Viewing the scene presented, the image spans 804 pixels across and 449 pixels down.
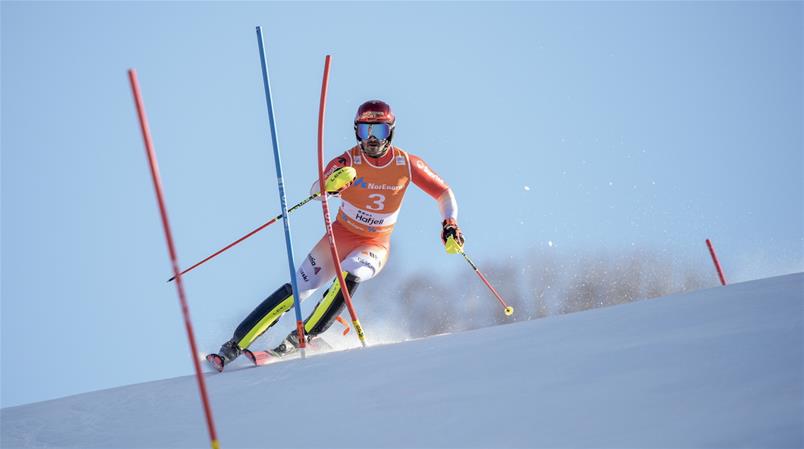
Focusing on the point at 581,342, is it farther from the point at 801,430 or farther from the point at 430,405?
the point at 801,430

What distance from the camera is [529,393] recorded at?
2.53 meters

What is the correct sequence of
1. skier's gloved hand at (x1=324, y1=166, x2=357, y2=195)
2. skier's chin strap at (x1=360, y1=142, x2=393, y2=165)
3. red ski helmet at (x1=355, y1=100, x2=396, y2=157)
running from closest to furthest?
skier's gloved hand at (x1=324, y1=166, x2=357, y2=195)
red ski helmet at (x1=355, y1=100, x2=396, y2=157)
skier's chin strap at (x1=360, y1=142, x2=393, y2=165)

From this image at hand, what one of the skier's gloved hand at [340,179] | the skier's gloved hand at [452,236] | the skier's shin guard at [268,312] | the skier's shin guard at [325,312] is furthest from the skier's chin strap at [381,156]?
the skier's shin guard at [268,312]

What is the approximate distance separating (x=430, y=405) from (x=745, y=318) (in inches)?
42.4

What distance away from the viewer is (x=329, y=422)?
2.70 meters

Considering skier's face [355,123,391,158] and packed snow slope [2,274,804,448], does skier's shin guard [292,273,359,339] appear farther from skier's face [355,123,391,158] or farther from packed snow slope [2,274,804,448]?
packed snow slope [2,274,804,448]

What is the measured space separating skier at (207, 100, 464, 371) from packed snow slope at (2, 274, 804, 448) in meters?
1.47

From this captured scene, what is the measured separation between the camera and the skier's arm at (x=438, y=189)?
5.91m

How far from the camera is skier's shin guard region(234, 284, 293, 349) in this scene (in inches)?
208

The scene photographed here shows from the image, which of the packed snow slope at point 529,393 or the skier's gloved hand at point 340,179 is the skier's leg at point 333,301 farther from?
the packed snow slope at point 529,393

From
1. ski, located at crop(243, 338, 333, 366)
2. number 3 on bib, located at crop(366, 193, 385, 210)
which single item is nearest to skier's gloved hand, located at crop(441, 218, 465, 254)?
number 3 on bib, located at crop(366, 193, 385, 210)

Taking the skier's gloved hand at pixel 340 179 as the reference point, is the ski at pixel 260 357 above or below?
below

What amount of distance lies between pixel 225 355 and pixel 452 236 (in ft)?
5.37

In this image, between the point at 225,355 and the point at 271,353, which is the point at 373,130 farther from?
the point at 225,355
